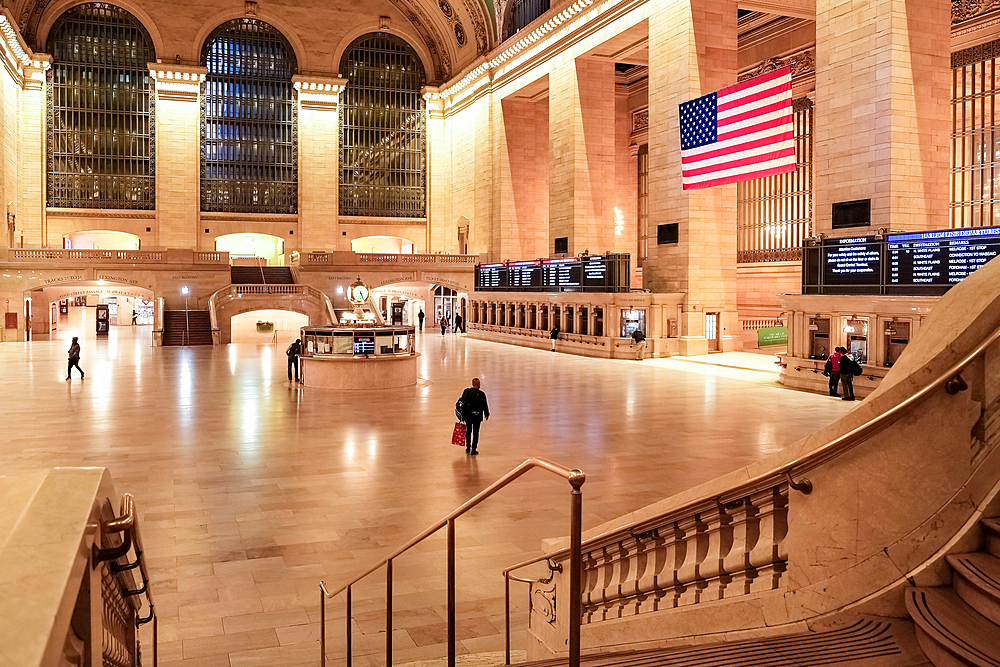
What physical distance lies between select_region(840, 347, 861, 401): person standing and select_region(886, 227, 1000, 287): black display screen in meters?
1.65

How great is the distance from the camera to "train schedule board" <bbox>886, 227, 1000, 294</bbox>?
14250 millimetres

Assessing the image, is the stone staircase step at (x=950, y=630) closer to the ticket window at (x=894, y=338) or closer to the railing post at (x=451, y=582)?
the railing post at (x=451, y=582)

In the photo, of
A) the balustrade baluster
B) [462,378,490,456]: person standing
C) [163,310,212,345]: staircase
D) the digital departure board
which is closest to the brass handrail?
the balustrade baluster

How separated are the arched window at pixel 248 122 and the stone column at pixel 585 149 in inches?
686

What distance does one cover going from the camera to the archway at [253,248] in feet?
148

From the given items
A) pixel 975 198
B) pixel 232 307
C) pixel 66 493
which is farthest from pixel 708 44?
pixel 66 493

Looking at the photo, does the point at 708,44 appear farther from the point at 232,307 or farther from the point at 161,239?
the point at 161,239

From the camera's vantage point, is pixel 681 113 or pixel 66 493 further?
pixel 681 113

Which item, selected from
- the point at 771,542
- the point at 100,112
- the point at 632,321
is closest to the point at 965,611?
the point at 771,542

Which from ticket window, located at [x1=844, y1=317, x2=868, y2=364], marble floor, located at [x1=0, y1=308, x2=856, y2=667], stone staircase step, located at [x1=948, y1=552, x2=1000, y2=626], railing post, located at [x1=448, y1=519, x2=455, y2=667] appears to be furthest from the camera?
ticket window, located at [x1=844, y1=317, x2=868, y2=364]

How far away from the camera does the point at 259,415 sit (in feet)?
46.8

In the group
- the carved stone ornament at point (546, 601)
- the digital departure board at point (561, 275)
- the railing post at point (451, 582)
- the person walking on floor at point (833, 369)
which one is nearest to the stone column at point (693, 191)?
the digital departure board at point (561, 275)

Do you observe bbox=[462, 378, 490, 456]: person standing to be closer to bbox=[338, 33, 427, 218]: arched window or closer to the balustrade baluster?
the balustrade baluster

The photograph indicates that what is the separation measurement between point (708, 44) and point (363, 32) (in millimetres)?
24279
